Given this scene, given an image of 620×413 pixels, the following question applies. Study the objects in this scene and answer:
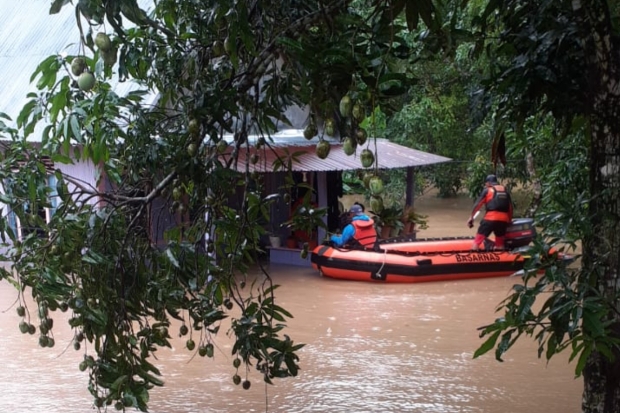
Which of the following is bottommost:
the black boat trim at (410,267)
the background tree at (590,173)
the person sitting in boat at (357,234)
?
the black boat trim at (410,267)

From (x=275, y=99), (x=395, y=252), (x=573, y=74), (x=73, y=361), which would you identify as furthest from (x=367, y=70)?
(x=395, y=252)

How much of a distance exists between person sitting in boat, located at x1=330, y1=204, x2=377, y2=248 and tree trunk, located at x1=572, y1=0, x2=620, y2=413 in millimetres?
7943

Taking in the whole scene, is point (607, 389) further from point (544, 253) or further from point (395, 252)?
point (395, 252)

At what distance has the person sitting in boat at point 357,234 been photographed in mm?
10977

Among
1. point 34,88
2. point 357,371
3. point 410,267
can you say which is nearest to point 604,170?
point 357,371

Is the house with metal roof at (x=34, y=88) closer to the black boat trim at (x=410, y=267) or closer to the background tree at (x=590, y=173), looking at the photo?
the black boat trim at (x=410, y=267)

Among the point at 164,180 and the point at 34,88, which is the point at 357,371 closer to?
the point at 164,180

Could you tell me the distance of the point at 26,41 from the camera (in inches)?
475

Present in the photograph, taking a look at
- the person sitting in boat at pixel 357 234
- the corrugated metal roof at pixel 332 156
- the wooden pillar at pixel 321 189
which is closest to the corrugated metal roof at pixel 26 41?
the corrugated metal roof at pixel 332 156

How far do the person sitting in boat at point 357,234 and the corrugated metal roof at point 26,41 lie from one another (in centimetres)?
411

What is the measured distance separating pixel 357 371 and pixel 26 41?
7840 millimetres

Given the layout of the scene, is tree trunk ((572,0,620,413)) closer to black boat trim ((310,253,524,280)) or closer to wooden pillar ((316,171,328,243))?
black boat trim ((310,253,524,280))

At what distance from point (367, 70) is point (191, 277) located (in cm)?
113

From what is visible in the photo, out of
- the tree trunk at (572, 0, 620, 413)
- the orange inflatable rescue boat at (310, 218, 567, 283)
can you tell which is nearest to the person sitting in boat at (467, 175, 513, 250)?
the orange inflatable rescue boat at (310, 218, 567, 283)
